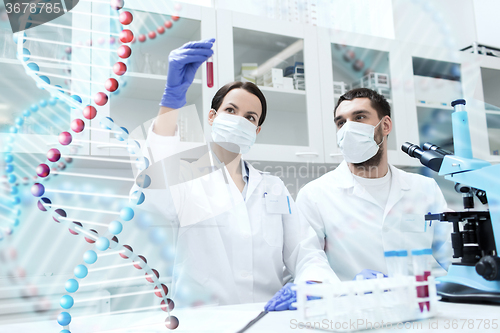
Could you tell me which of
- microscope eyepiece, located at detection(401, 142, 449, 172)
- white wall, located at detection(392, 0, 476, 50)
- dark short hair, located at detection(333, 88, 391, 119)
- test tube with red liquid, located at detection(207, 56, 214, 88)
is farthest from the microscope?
white wall, located at detection(392, 0, 476, 50)

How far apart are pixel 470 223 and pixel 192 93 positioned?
61.6 inches

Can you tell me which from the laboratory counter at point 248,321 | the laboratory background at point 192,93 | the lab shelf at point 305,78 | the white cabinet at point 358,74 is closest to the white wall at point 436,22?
the laboratory background at point 192,93

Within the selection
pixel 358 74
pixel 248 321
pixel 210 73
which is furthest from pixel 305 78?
pixel 248 321

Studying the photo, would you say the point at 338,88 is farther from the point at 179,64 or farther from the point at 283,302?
the point at 283,302

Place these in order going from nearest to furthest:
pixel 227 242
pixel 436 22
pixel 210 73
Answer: pixel 227 242 < pixel 210 73 < pixel 436 22

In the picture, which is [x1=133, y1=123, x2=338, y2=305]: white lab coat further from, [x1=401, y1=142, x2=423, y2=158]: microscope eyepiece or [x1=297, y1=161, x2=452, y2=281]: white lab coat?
[x1=401, y1=142, x2=423, y2=158]: microscope eyepiece

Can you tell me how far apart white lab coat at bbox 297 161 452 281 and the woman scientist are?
0.46ft

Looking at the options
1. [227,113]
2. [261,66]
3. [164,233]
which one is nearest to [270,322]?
[227,113]

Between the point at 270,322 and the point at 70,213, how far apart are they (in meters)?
1.63

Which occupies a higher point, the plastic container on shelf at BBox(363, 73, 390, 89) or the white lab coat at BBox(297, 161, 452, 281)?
the plastic container on shelf at BBox(363, 73, 390, 89)

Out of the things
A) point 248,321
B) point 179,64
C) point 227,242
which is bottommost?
point 248,321

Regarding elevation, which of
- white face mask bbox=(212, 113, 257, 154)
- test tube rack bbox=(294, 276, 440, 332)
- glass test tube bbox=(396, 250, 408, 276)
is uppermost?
white face mask bbox=(212, 113, 257, 154)

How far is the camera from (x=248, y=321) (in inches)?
27.5

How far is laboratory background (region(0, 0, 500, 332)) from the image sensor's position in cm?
171
